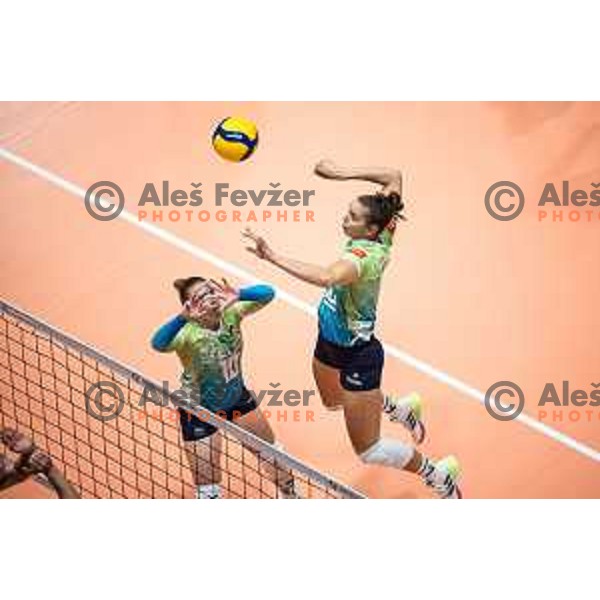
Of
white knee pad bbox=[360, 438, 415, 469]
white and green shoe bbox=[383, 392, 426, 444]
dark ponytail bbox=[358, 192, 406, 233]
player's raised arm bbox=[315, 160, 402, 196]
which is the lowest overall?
white knee pad bbox=[360, 438, 415, 469]

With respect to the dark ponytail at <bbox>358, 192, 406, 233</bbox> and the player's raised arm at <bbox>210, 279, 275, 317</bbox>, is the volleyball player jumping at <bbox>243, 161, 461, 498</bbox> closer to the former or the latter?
the dark ponytail at <bbox>358, 192, 406, 233</bbox>

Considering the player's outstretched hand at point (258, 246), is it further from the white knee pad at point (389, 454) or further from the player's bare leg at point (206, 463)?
the white knee pad at point (389, 454)

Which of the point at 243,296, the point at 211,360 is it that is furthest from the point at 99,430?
the point at 243,296

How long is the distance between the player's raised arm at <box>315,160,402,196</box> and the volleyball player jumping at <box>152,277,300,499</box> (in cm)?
50

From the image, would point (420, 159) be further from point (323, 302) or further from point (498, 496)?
point (498, 496)

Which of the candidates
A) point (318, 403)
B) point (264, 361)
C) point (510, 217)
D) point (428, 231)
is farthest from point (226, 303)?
point (510, 217)

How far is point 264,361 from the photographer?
431cm

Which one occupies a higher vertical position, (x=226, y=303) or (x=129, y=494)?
(x=226, y=303)

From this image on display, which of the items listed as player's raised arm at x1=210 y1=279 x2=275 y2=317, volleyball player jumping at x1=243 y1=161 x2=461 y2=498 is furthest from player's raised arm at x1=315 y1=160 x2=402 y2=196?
player's raised arm at x1=210 y1=279 x2=275 y2=317

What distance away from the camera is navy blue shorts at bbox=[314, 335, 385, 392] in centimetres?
431

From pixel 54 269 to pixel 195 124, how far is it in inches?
30.8

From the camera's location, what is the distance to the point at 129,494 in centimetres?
437

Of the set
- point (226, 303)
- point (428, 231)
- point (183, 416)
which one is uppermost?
point (428, 231)

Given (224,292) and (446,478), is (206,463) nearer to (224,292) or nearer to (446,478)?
(224,292)
